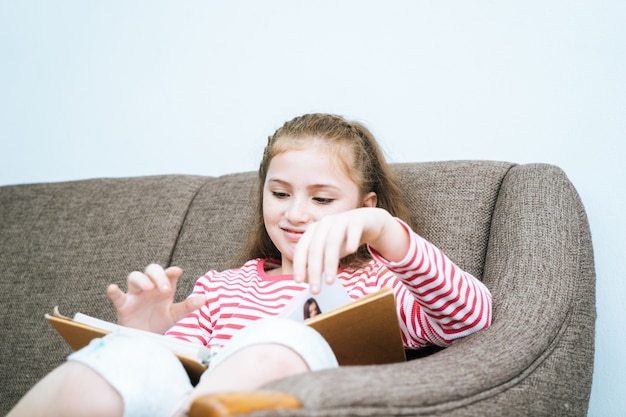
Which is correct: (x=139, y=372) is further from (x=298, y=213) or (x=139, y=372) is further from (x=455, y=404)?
(x=298, y=213)

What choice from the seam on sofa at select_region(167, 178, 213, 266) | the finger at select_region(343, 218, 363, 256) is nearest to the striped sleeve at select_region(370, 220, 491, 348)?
the finger at select_region(343, 218, 363, 256)

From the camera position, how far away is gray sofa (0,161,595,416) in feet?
2.02

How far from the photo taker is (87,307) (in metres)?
1.26

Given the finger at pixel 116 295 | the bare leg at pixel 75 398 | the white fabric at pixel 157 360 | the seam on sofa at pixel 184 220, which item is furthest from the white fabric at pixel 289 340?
the seam on sofa at pixel 184 220

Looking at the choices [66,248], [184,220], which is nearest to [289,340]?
[184,220]

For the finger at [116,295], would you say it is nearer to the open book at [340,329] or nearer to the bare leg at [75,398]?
the open book at [340,329]

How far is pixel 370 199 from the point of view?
1.15 meters

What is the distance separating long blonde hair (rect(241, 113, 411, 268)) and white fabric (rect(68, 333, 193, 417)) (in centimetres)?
49

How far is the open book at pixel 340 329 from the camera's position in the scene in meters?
0.68

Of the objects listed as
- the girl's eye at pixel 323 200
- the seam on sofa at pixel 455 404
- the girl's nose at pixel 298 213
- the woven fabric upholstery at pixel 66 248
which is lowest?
the woven fabric upholstery at pixel 66 248

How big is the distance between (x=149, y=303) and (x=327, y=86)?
75cm

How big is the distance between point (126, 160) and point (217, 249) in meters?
→ 0.56

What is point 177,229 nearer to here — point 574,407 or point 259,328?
point 259,328

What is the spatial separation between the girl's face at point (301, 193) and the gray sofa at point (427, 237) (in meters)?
0.17
